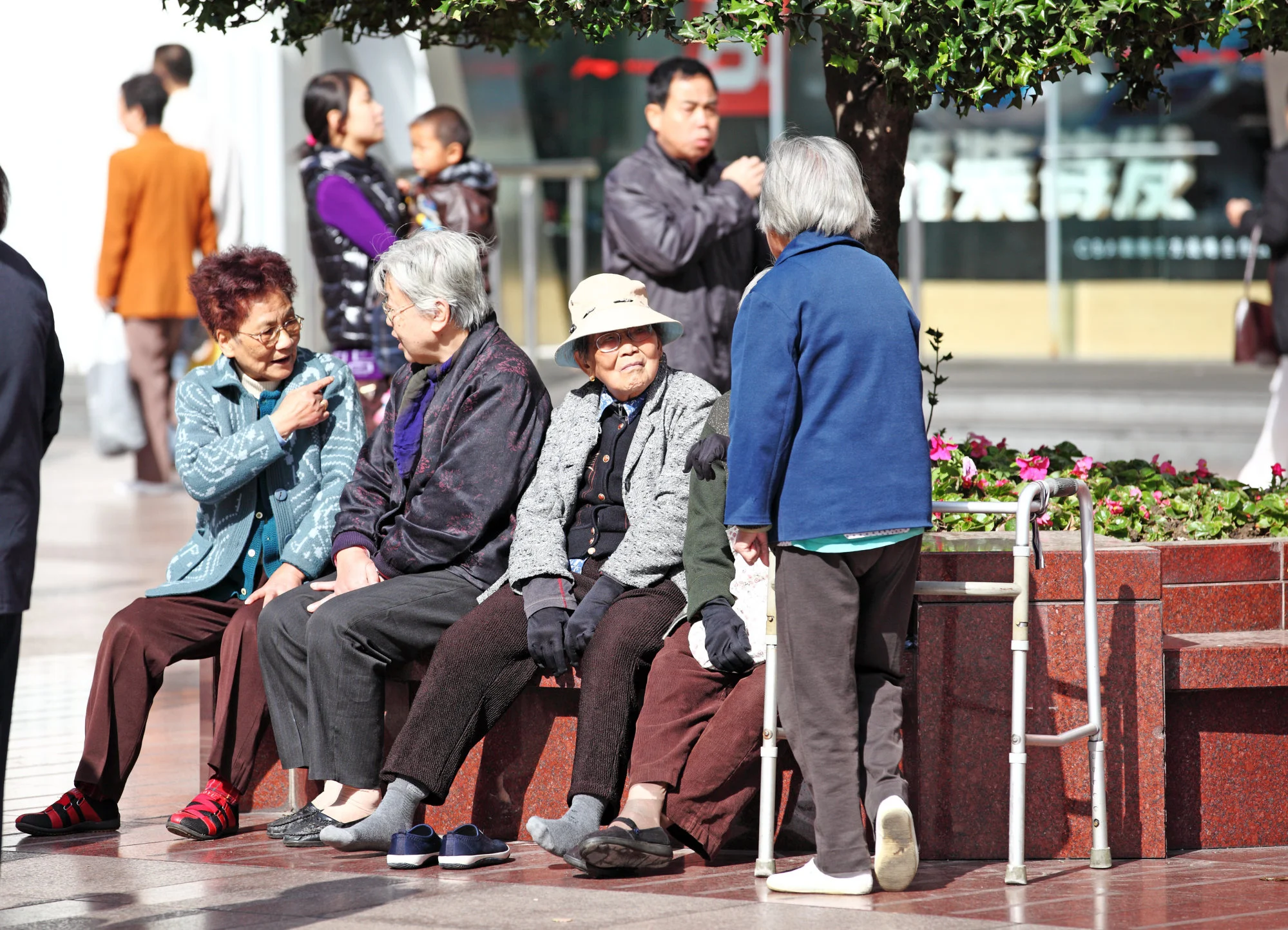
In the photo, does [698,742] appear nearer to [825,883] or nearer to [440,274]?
[825,883]

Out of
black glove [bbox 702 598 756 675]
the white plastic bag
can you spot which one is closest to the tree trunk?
black glove [bbox 702 598 756 675]

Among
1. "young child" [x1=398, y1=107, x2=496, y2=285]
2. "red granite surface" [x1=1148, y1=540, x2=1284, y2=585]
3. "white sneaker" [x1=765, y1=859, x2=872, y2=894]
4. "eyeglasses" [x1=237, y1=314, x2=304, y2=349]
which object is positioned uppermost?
"young child" [x1=398, y1=107, x2=496, y2=285]

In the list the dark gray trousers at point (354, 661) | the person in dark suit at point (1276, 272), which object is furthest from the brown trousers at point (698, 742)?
the person in dark suit at point (1276, 272)

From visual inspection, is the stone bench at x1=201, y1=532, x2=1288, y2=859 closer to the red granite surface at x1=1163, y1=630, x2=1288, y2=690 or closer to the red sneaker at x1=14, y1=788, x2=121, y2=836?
the red granite surface at x1=1163, y1=630, x2=1288, y2=690

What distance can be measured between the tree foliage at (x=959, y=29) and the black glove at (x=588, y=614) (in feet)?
4.77

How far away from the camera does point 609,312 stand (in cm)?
522

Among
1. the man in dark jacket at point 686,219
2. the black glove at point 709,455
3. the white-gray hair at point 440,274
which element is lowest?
the black glove at point 709,455

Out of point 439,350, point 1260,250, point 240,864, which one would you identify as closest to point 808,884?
point 240,864

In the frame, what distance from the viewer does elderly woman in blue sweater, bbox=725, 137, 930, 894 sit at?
4.42 m

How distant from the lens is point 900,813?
14.4ft

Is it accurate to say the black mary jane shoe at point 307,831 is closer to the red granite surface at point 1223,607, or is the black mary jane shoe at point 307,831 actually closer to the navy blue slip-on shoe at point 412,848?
the navy blue slip-on shoe at point 412,848

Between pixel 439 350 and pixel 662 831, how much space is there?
Result: 64.3 inches

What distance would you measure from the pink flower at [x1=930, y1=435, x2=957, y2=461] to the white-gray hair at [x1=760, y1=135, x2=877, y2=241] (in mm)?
1501

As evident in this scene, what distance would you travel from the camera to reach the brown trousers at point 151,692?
17.7ft
